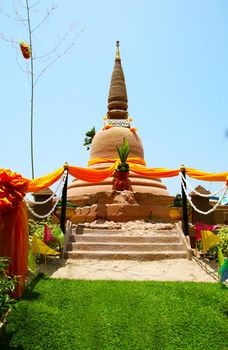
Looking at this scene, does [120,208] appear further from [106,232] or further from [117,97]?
[117,97]

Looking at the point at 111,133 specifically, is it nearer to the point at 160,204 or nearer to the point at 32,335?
the point at 160,204

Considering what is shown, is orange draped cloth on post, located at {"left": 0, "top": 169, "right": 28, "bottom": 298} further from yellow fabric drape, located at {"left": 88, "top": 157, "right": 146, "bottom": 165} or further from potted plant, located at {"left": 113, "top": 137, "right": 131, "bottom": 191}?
yellow fabric drape, located at {"left": 88, "top": 157, "right": 146, "bottom": 165}

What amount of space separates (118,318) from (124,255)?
4.00 meters

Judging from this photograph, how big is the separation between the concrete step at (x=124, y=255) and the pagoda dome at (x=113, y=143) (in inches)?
344

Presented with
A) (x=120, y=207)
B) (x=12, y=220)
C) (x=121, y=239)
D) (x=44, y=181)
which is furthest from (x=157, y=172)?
(x=12, y=220)

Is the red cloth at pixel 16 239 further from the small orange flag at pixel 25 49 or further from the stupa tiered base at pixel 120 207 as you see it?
the small orange flag at pixel 25 49

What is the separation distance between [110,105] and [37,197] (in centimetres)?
933

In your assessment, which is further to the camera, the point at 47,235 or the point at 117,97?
the point at 117,97

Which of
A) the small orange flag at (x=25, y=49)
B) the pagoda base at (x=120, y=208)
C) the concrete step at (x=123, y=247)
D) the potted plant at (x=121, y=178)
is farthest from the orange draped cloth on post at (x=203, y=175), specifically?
the small orange flag at (x=25, y=49)

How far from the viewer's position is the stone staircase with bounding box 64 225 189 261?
8.62 metres

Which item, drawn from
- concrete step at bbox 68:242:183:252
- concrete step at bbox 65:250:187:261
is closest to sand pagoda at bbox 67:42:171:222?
concrete step at bbox 68:242:183:252

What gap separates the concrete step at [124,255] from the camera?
28.1ft

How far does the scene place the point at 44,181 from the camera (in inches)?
399

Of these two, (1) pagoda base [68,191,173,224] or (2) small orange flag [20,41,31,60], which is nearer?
(1) pagoda base [68,191,173,224]
